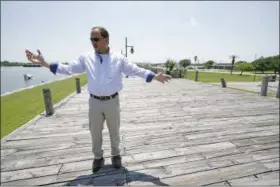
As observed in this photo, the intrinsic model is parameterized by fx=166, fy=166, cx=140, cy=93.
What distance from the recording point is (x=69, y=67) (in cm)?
230

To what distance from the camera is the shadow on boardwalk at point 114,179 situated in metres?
2.32

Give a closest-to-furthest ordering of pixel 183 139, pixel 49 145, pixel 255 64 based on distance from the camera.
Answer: pixel 49 145 → pixel 183 139 → pixel 255 64

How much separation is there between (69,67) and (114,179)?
1.72m

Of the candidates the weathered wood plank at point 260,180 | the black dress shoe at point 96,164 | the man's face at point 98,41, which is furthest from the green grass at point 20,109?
the weathered wood plank at point 260,180

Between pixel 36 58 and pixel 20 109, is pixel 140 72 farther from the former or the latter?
pixel 20 109

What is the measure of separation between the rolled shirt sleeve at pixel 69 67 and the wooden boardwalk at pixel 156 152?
5.02 feet

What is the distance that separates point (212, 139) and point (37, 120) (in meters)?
4.71

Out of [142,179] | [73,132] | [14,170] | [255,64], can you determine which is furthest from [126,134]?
[255,64]

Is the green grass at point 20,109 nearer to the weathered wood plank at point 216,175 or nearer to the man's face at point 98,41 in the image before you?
the man's face at point 98,41

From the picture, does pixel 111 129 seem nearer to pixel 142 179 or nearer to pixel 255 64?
pixel 142 179

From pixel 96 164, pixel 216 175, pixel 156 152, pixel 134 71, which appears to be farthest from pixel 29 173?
pixel 216 175

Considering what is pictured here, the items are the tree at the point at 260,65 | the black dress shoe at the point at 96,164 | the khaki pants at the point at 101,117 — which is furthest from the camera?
the tree at the point at 260,65

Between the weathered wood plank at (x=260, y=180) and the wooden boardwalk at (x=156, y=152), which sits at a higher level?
the wooden boardwalk at (x=156, y=152)

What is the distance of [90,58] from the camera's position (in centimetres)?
232
